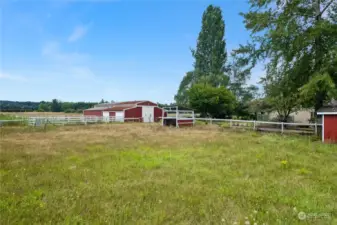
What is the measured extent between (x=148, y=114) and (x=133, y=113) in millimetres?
2257

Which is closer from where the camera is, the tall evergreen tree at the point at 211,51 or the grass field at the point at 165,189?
the grass field at the point at 165,189

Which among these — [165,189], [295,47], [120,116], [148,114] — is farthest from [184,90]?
[165,189]

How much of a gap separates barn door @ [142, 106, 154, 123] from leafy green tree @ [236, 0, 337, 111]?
17.2 metres

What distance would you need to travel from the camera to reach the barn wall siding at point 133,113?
2712 centimetres

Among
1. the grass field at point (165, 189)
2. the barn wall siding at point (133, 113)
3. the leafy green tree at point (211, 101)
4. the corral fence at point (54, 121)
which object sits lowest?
the grass field at point (165, 189)

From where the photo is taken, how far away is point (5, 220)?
2848mm

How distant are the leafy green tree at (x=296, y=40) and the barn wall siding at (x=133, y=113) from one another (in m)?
17.0

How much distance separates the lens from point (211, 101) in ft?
80.8

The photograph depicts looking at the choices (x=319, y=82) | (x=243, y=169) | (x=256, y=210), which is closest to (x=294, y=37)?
(x=319, y=82)

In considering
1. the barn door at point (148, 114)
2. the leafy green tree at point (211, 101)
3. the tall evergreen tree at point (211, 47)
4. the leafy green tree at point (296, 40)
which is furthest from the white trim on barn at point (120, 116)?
the leafy green tree at point (296, 40)

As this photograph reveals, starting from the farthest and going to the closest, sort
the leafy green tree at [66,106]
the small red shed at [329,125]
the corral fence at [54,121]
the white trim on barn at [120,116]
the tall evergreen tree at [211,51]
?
the leafy green tree at [66,106] → the tall evergreen tree at [211,51] → the white trim on barn at [120,116] → the corral fence at [54,121] → the small red shed at [329,125]

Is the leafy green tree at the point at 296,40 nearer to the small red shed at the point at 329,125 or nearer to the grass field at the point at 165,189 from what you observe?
the small red shed at the point at 329,125

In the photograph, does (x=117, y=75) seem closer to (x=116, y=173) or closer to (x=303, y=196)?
(x=116, y=173)

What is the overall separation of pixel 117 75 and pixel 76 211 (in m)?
31.0
